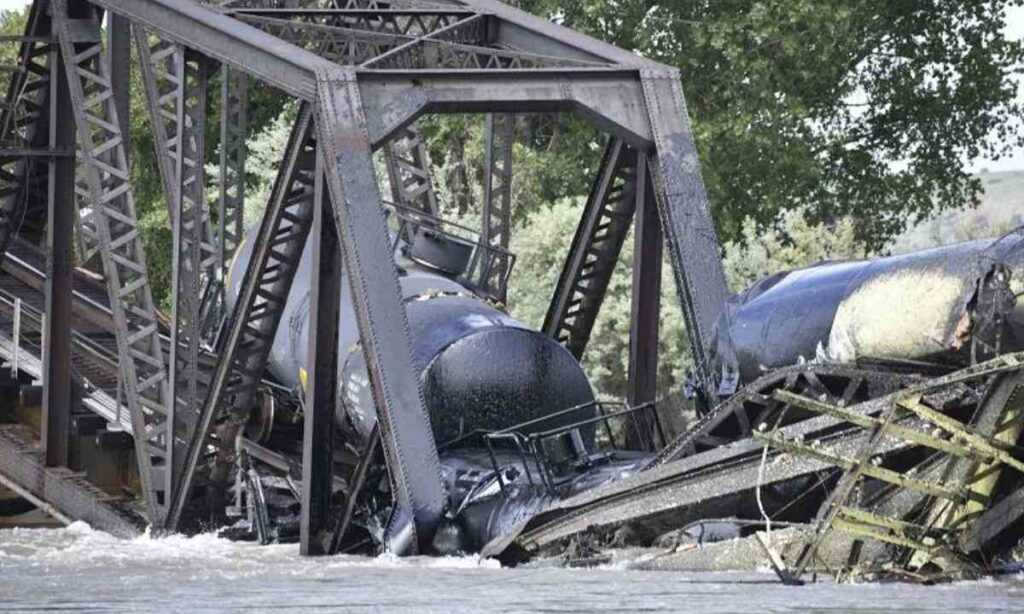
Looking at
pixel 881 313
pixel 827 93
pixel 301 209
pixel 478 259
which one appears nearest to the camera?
pixel 881 313

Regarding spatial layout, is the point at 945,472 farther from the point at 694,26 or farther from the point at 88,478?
the point at 694,26

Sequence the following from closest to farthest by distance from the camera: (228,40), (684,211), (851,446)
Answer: (851,446)
(684,211)
(228,40)

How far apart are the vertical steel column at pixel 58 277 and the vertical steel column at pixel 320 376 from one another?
199 inches

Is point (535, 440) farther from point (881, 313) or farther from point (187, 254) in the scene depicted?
point (187, 254)

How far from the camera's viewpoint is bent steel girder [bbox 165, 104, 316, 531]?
2194 cm

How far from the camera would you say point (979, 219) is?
79.2 m

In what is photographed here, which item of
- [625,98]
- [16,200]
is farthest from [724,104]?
[625,98]

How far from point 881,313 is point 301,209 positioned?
6.52 meters

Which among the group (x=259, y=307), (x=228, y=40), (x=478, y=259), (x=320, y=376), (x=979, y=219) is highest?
(x=228, y=40)

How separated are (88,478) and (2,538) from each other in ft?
5.60

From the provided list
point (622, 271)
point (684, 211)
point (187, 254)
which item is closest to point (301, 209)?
point (187, 254)

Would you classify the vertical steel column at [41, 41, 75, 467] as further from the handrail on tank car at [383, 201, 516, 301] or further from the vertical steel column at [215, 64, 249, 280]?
the handrail on tank car at [383, 201, 516, 301]

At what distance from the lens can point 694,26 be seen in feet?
135

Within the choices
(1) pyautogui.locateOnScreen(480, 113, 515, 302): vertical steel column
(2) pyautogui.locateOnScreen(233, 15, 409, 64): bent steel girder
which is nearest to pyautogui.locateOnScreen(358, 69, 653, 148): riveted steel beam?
(2) pyautogui.locateOnScreen(233, 15, 409, 64): bent steel girder
